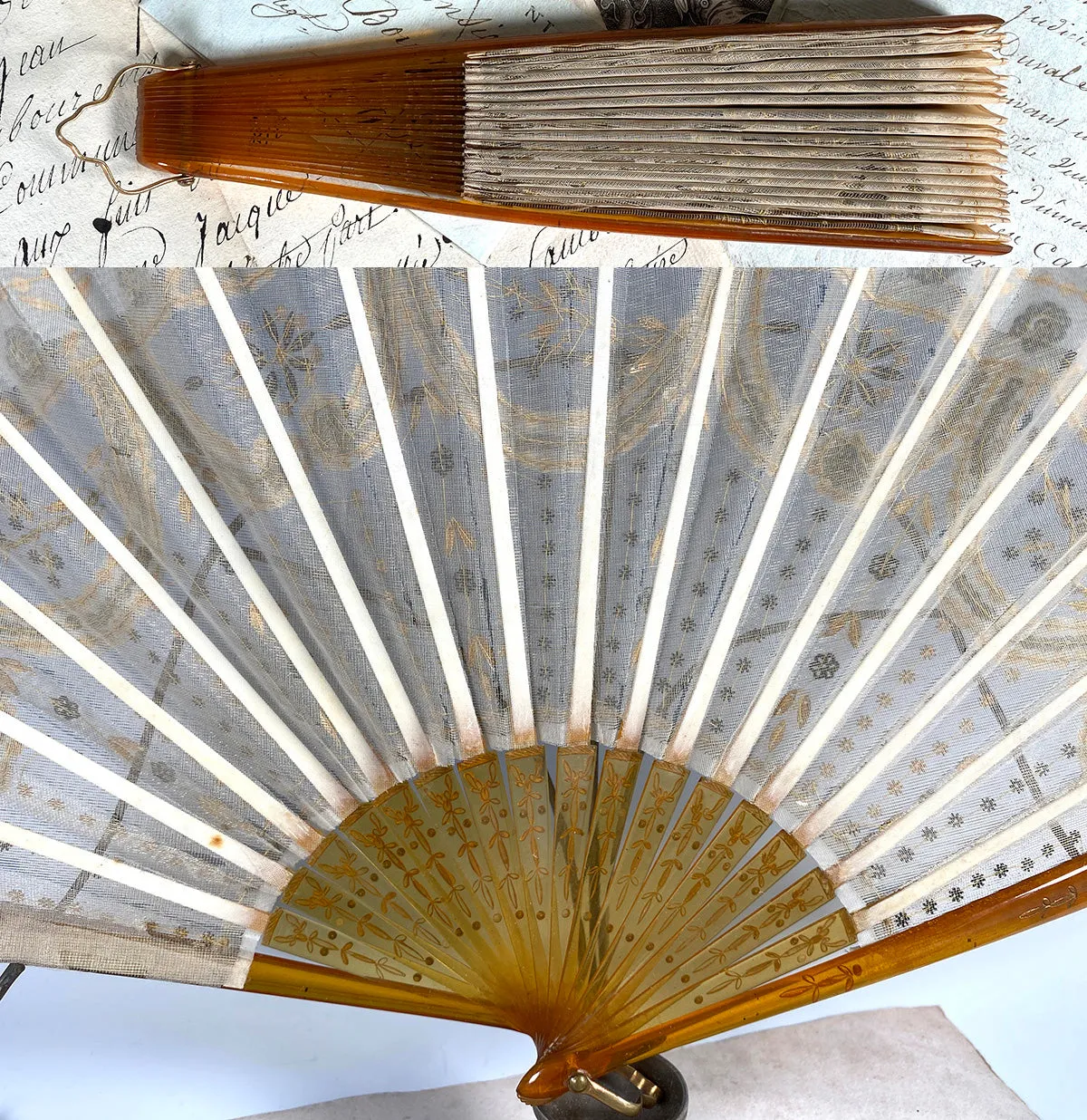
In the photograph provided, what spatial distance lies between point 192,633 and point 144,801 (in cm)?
15

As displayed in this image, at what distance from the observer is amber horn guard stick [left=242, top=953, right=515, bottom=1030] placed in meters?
1.03

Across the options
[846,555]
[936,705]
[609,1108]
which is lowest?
[609,1108]

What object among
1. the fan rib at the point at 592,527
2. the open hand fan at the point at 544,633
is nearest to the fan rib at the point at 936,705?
the open hand fan at the point at 544,633

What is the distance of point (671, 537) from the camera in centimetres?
112

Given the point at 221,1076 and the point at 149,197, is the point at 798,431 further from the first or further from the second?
the point at 221,1076

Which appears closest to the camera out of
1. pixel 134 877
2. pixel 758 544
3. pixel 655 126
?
pixel 655 126

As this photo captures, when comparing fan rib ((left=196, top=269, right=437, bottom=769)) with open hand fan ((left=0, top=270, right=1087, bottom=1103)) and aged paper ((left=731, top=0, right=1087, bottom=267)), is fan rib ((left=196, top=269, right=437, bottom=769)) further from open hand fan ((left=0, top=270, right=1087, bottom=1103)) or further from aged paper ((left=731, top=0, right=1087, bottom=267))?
aged paper ((left=731, top=0, right=1087, bottom=267))

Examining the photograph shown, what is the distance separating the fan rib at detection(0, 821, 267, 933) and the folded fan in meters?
0.55

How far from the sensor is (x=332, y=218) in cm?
95

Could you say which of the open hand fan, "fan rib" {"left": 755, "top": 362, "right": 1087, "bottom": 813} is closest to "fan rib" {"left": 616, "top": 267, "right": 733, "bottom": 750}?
the open hand fan

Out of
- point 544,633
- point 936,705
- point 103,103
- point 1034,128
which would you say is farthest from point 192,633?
point 1034,128

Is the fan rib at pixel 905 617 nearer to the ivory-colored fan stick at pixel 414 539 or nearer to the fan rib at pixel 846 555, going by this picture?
the fan rib at pixel 846 555

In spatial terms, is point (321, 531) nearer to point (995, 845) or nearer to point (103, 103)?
point (103, 103)

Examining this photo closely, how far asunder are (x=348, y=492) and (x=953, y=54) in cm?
59
